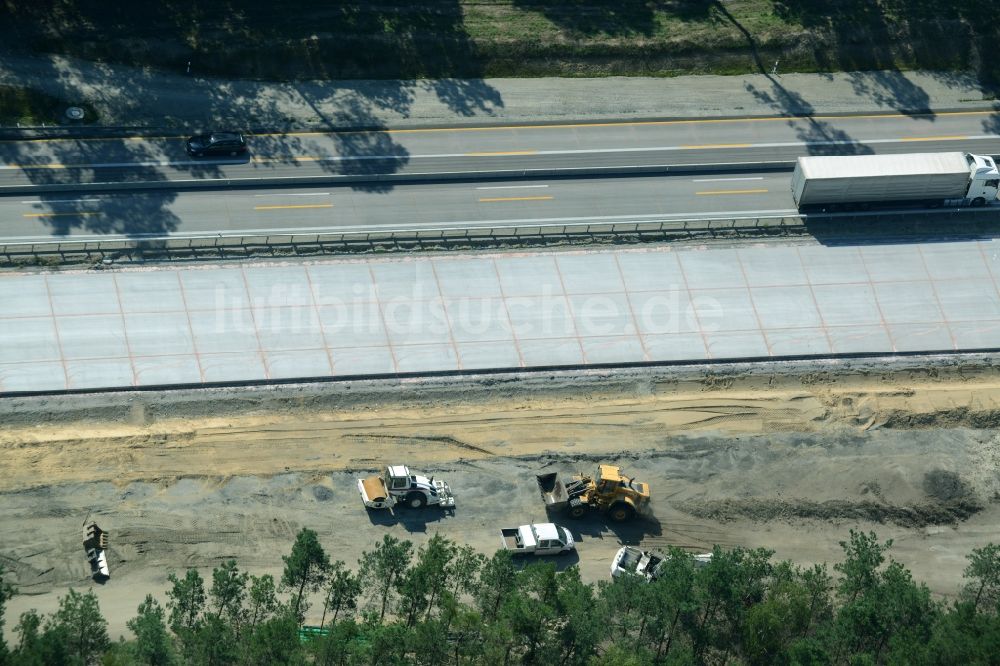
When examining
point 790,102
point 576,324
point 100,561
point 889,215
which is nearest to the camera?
point 100,561

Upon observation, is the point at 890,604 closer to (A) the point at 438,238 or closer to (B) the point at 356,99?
(A) the point at 438,238

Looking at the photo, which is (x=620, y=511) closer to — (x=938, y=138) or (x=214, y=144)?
(x=214, y=144)

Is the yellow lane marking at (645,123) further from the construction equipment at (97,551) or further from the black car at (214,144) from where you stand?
the construction equipment at (97,551)

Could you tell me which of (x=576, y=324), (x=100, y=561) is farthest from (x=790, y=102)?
(x=100, y=561)

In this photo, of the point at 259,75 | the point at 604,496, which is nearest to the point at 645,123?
the point at 259,75

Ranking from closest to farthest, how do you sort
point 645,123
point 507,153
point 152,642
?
point 152,642 < point 507,153 < point 645,123

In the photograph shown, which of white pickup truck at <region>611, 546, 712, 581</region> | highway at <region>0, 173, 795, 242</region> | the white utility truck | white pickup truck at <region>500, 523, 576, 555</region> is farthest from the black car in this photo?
white pickup truck at <region>611, 546, 712, 581</region>
